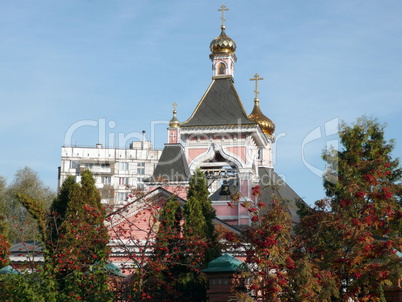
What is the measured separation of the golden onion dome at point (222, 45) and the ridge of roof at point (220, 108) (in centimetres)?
123

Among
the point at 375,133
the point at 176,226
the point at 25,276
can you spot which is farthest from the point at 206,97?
the point at 25,276

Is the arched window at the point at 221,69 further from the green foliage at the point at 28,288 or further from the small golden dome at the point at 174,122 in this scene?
the green foliage at the point at 28,288

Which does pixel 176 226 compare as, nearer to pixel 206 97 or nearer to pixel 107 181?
pixel 206 97

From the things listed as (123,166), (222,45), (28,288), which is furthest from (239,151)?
(123,166)

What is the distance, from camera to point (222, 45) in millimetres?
28031

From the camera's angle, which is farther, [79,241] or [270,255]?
[79,241]

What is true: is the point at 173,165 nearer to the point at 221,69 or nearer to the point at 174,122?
the point at 221,69

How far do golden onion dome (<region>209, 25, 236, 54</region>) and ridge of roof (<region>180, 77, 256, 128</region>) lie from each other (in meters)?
1.23

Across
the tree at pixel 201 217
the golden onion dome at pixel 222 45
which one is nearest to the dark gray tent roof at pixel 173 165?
the golden onion dome at pixel 222 45

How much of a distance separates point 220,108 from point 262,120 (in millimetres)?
12024

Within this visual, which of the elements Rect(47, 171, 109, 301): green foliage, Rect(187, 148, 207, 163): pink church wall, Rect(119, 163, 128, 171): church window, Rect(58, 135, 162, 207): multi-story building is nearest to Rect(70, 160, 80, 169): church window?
Rect(58, 135, 162, 207): multi-story building

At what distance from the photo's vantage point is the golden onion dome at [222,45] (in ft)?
91.9

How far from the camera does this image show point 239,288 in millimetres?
11562

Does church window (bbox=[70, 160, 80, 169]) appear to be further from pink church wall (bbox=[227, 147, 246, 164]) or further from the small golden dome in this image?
pink church wall (bbox=[227, 147, 246, 164])
